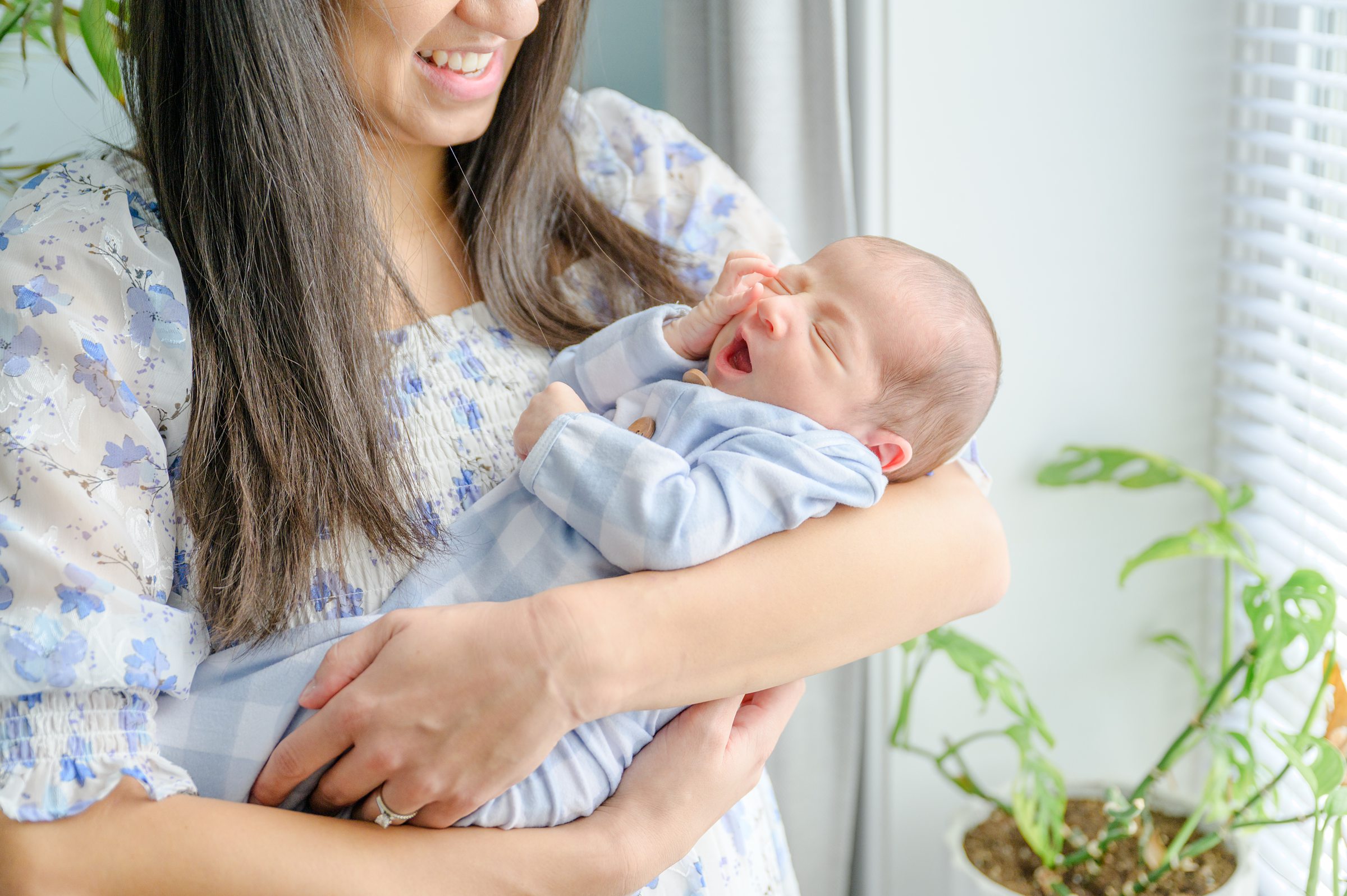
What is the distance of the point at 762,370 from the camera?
3.04 ft

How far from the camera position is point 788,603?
0.87 meters

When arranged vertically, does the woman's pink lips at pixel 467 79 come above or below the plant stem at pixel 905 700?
above

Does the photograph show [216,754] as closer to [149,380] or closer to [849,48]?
[149,380]

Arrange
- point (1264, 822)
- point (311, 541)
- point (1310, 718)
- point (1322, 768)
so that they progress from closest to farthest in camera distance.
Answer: point (311, 541), point (1322, 768), point (1310, 718), point (1264, 822)

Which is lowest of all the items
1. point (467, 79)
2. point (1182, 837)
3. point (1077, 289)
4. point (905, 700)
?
point (1182, 837)

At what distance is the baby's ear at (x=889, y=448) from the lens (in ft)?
3.11

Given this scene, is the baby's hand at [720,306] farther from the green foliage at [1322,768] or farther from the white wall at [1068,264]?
the green foliage at [1322,768]

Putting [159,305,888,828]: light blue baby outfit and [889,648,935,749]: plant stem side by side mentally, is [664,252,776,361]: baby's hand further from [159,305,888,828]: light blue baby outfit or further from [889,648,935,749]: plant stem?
[889,648,935,749]: plant stem

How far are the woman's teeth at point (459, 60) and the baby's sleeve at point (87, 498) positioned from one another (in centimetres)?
29

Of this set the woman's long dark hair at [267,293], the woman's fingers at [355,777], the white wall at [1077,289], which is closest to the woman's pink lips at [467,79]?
the woman's long dark hair at [267,293]

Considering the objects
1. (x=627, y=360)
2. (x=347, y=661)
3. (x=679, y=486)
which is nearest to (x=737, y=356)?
(x=627, y=360)

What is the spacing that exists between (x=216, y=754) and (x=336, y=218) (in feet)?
1.45

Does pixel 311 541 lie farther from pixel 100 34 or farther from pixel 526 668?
pixel 100 34

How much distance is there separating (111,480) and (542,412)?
0.33m
